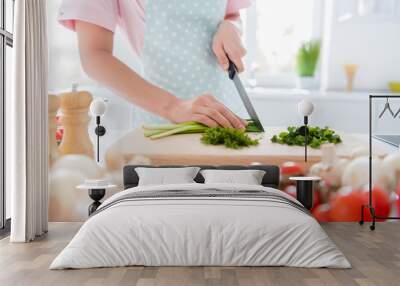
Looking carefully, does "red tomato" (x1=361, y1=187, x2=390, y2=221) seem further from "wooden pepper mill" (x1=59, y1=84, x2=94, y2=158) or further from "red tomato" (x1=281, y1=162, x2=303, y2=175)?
"wooden pepper mill" (x1=59, y1=84, x2=94, y2=158)

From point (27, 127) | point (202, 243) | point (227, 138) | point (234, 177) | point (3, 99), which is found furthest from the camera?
point (227, 138)

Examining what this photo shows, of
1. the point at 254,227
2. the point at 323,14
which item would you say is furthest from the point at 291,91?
the point at 254,227

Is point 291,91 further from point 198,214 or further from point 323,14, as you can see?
point 198,214

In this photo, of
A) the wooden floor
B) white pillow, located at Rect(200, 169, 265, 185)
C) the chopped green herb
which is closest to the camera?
the wooden floor

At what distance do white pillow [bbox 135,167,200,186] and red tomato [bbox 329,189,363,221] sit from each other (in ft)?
5.44

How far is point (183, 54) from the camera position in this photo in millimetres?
7258

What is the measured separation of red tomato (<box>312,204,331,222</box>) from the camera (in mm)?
7246

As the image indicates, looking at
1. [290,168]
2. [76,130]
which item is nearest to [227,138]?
Result: [290,168]

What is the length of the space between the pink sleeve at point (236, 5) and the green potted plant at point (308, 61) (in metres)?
0.80

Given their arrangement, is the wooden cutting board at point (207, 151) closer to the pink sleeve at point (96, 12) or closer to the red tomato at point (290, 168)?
the red tomato at point (290, 168)

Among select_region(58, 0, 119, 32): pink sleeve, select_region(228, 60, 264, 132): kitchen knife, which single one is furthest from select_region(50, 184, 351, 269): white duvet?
select_region(58, 0, 119, 32): pink sleeve

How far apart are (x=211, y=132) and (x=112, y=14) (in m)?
1.71

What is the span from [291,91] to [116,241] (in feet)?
11.6

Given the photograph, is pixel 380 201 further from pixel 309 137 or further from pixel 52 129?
pixel 52 129
